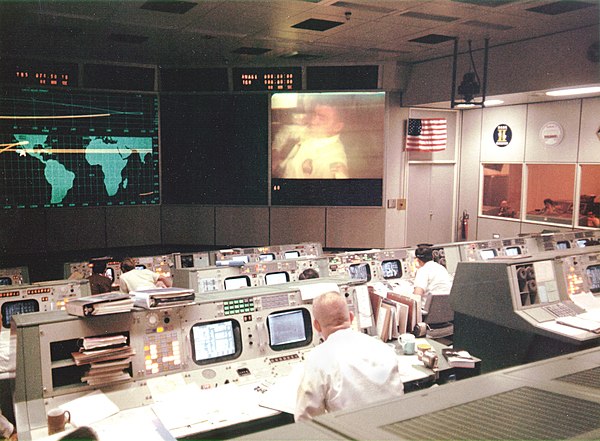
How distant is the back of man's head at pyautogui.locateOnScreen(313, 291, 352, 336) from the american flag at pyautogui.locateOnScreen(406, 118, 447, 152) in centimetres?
843

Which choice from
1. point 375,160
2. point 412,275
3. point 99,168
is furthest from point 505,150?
point 99,168

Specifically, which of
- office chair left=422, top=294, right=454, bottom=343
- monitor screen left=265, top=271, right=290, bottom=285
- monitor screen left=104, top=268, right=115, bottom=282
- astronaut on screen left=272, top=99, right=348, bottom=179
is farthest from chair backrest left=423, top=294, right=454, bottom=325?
astronaut on screen left=272, top=99, right=348, bottom=179

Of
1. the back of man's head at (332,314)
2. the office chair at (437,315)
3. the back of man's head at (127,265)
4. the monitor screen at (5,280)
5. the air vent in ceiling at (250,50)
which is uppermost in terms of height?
the air vent in ceiling at (250,50)

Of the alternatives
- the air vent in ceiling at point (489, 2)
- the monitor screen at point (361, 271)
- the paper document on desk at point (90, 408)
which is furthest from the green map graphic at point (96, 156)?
the paper document on desk at point (90, 408)

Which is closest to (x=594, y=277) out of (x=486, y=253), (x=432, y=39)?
(x=486, y=253)

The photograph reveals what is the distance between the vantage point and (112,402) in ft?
8.39

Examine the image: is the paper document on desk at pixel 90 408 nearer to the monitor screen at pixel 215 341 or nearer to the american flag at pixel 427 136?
the monitor screen at pixel 215 341

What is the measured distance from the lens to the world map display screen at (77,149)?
923 centimetres

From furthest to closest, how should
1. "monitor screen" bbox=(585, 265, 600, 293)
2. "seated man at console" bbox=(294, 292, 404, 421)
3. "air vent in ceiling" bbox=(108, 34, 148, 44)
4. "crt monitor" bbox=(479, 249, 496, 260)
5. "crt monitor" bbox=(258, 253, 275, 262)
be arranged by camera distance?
"air vent in ceiling" bbox=(108, 34, 148, 44)
"crt monitor" bbox=(479, 249, 496, 260)
"crt monitor" bbox=(258, 253, 275, 262)
"monitor screen" bbox=(585, 265, 600, 293)
"seated man at console" bbox=(294, 292, 404, 421)

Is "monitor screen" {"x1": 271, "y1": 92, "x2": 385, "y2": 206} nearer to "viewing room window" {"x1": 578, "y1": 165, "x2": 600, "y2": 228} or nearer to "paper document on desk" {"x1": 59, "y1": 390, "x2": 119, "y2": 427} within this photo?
"viewing room window" {"x1": 578, "y1": 165, "x2": 600, "y2": 228}

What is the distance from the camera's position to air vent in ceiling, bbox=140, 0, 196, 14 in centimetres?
645

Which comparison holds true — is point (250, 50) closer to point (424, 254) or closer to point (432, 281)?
point (424, 254)

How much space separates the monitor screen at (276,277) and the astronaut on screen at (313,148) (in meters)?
5.38

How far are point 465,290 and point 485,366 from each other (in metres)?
0.59
